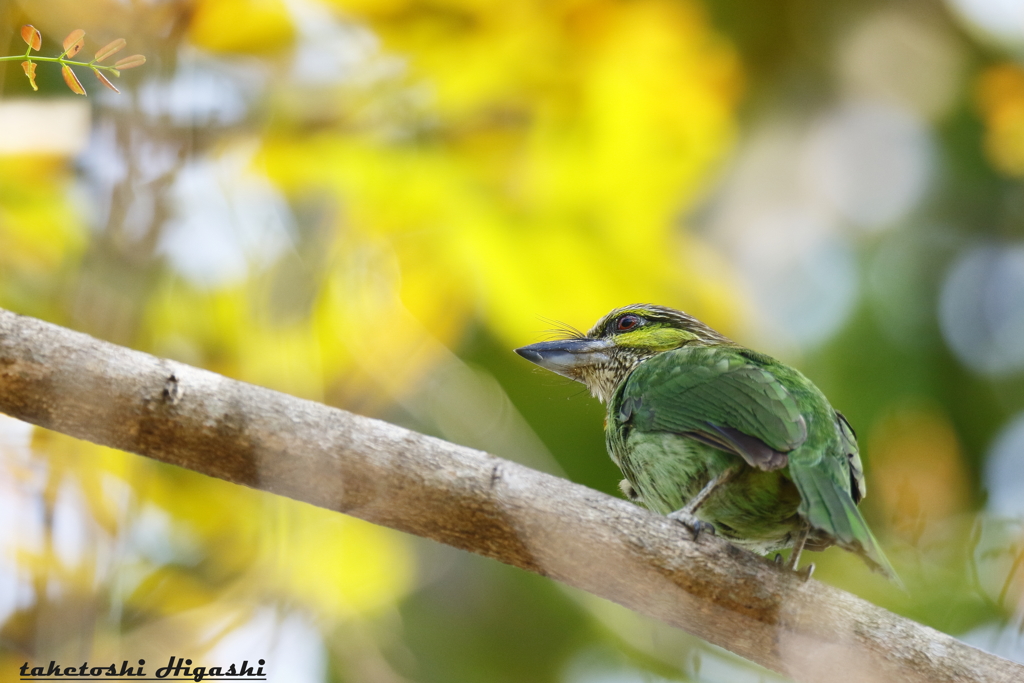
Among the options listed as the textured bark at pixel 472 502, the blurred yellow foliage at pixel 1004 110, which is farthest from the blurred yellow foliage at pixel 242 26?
the blurred yellow foliage at pixel 1004 110

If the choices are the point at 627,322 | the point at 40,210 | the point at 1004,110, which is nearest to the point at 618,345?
the point at 627,322

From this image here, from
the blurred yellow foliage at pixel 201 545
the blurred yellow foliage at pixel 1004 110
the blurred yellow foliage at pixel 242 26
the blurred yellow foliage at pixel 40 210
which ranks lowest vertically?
the blurred yellow foliage at pixel 201 545

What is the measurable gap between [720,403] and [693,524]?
0.45 meters

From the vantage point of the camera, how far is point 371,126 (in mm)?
4250

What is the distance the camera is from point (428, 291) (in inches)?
167

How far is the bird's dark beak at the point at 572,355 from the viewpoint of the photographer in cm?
364

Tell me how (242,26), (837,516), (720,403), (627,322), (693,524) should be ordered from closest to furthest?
1. (837,516)
2. (693,524)
3. (720,403)
4. (627,322)
5. (242,26)

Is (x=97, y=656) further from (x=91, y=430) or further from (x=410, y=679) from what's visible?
(x=410, y=679)

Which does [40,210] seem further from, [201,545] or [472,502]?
[472,502]

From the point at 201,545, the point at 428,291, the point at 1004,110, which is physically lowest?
the point at 201,545

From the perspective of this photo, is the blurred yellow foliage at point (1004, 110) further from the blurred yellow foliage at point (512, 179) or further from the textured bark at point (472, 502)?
the textured bark at point (472, 502)

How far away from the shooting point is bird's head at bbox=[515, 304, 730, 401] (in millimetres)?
3678

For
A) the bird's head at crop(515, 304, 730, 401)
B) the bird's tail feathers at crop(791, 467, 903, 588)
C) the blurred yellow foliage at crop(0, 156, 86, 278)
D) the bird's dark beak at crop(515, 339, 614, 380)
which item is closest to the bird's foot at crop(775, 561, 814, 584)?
the bird's tail feathers at crop(791, 467, 903, 588)

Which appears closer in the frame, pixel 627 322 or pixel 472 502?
pixel 472 502
